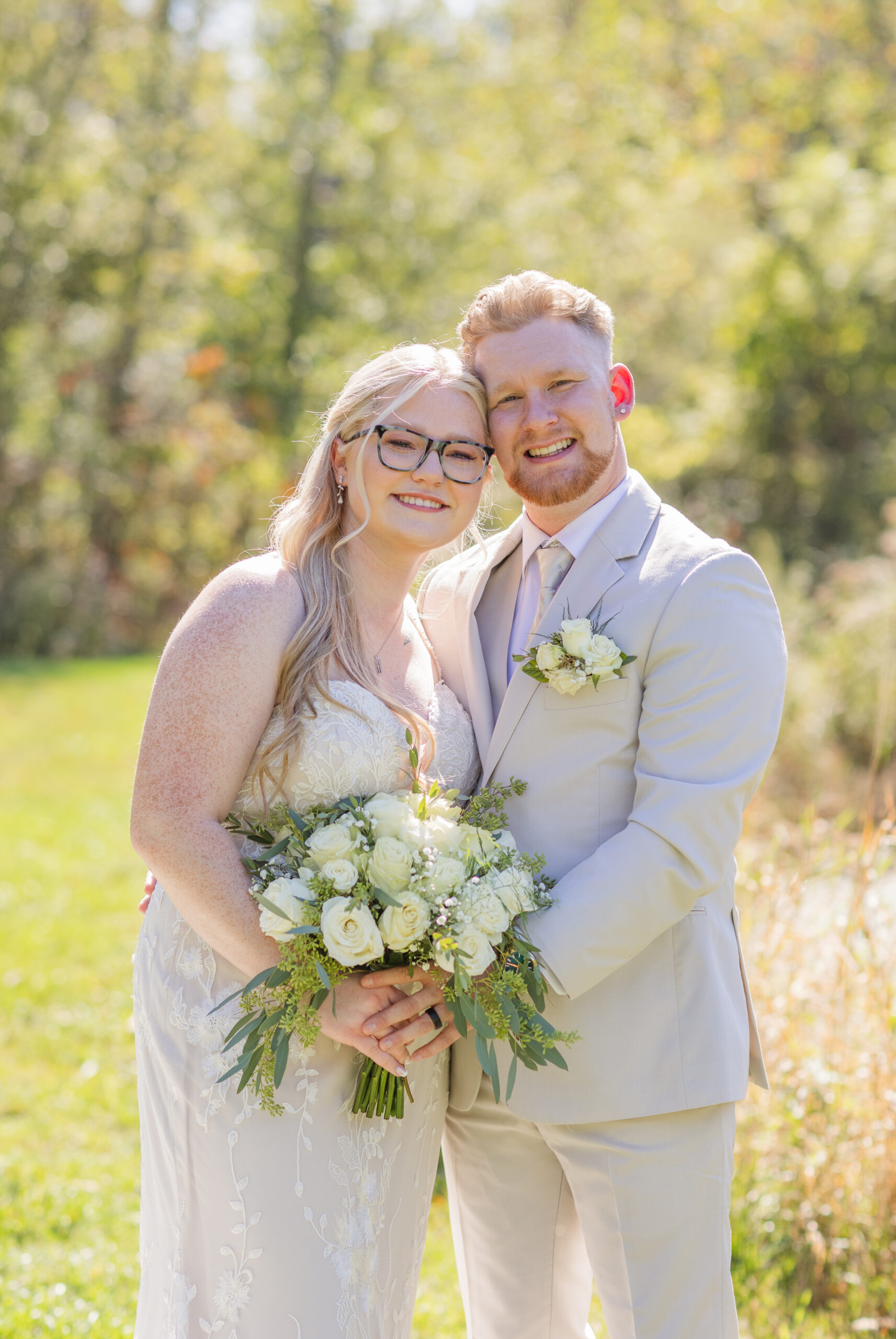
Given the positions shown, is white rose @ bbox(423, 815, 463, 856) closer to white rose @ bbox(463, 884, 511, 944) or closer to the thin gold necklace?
white rose @ bbox(463, 884, 511, 944)

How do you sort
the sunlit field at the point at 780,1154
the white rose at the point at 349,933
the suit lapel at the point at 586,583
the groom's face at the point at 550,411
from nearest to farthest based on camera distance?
the white rose at the point at 349,933, the suit lapel at the point at 586,583, the groom's face at the point at 550,411, the sunlit field at the point at 780,1154

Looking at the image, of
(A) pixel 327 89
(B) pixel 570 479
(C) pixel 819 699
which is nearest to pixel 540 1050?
(B) pixel 570 479

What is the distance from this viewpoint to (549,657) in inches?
101

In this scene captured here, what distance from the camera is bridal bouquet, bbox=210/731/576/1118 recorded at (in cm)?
223

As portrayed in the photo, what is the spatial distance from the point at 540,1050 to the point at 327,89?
19.1m

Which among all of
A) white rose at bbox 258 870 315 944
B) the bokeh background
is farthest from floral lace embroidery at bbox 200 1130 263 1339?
the bokeh background

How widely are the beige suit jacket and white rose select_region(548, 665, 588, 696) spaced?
86 mm

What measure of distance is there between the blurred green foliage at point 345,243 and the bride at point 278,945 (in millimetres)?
12052

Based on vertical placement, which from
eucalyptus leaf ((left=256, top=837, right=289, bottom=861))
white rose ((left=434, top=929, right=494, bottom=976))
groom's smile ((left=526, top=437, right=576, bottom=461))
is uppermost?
groom's smile ((left=526, top=437, right=576, bottom=461))

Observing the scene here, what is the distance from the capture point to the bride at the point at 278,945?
241 cm

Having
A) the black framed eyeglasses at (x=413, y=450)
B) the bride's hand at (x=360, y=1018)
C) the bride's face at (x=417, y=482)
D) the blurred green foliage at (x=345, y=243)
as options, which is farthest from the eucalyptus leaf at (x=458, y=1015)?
the blurred green foliage at (x=345, y=243)

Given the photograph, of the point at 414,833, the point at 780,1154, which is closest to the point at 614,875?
the point at 414,833

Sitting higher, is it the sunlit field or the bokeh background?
the bokeh background

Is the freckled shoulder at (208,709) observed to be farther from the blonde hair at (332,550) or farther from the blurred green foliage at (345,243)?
the blurred green foliage at (345,243)
